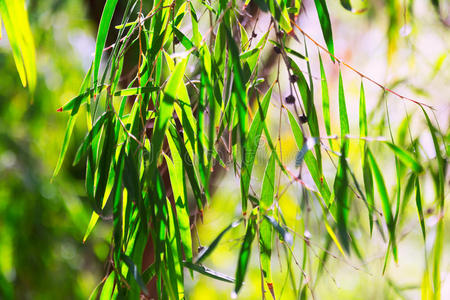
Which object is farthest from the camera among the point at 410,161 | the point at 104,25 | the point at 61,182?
the point at 61,182

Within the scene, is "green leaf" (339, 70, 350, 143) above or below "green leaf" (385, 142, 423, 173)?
above

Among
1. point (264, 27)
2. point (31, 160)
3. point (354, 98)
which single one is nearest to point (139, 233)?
point (264, 27)

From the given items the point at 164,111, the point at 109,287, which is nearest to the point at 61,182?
the point at 109,287

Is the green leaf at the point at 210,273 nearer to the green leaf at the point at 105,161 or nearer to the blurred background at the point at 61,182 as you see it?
the green leaf at the point at 105,161

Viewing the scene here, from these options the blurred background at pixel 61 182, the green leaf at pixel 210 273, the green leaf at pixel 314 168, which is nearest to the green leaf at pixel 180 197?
the green leaf at pixel 210 273

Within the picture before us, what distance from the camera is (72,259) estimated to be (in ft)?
5.53

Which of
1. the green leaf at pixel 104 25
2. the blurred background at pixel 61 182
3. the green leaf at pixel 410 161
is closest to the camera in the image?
the green leaf at pixel 410 161

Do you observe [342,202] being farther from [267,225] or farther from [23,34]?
[23,34]

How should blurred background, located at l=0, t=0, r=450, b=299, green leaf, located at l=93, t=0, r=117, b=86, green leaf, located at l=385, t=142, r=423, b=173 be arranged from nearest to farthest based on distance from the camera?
green leaf, located at l=385, t=142, r=423, b=173, green leaf, located at l=93, t=0, r=117, b=86, blurred background, located at l=0, t=0, r=450, b=299

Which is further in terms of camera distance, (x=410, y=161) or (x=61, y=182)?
(x=61, y=182)

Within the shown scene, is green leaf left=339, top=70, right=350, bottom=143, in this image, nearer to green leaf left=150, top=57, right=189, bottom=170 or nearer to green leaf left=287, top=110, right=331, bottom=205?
green leaf left=287, top=110, right=331, bottom=205

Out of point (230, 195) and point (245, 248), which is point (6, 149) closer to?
point (230, 195)

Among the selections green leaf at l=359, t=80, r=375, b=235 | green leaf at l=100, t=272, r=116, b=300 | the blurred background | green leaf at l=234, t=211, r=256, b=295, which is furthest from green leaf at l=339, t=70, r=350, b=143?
the blurred background

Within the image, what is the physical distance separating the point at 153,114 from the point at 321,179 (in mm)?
168
